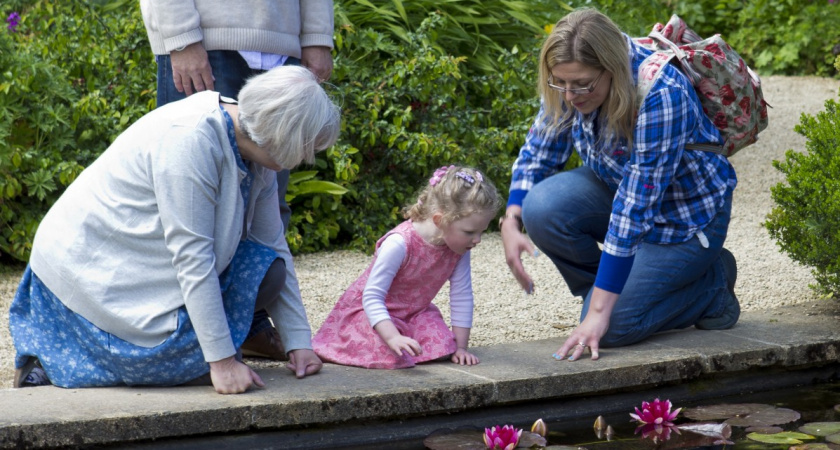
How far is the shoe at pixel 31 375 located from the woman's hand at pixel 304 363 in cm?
68

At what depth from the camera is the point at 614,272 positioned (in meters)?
3.05

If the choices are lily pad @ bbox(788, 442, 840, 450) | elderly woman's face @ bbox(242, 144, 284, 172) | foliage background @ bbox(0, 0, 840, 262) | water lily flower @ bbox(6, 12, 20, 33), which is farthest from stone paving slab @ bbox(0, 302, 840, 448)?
water lily flower @ bbox(6, 12, 20, 33)

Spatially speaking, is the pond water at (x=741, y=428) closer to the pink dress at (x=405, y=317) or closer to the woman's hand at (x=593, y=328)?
the woman's hand at (x=593, y=328)

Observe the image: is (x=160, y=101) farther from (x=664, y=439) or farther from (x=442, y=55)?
(x=442, y=55)

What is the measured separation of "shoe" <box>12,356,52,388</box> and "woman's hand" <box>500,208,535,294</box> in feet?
4.62

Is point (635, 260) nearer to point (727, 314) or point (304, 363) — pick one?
point (727, 314)

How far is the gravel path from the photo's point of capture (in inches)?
154

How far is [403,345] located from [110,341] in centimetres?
81

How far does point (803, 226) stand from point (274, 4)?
6.65ft

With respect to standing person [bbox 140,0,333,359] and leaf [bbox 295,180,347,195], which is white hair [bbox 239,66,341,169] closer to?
standing person [bbox 140,0,333,359]

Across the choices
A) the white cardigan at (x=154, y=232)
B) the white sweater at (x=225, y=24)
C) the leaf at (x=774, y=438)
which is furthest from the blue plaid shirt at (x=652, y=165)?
the white cardigan at (x=154, y=232)

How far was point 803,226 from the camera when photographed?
3641 millimetres

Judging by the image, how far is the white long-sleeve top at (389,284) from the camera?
9.92ft

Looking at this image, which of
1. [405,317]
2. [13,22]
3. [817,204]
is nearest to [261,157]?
[405,317]
